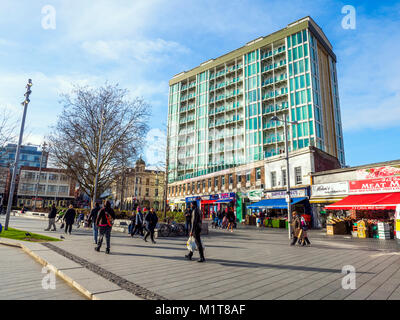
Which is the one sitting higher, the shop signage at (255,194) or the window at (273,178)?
the window at (273,178)

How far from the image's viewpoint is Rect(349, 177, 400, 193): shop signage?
18875mm

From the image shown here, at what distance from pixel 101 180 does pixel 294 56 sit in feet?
121

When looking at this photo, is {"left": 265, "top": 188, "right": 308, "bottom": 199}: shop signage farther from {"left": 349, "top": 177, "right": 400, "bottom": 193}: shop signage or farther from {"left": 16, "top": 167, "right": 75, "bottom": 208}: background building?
{"left": 16, "top": 167, "right": 75, "bottom": 208}: background building

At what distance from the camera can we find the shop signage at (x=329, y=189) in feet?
73.4

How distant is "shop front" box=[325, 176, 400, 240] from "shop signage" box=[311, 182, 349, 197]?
1.84ft

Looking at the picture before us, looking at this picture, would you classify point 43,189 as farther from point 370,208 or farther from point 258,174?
point 370,208

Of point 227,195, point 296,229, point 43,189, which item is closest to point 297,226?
point 296,229

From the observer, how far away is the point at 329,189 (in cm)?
2373

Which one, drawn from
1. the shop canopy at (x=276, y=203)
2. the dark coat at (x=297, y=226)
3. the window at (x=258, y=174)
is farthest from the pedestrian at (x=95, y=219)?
the window at (x=258, y=174)

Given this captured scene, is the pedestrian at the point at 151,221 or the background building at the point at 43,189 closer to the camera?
the pedestrian at the point at 151,221

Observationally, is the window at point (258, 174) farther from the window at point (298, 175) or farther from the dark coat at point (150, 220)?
the dark coat at point (150, 220)

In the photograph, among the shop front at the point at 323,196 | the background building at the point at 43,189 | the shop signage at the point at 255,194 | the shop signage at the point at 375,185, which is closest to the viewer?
the shop signage at the point at 375,185

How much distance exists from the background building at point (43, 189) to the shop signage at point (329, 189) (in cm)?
6264

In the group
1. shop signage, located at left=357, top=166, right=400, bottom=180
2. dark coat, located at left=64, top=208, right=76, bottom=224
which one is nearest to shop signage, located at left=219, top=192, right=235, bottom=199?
shop signage, located at left=357, top=166, right=400, bottom=180
